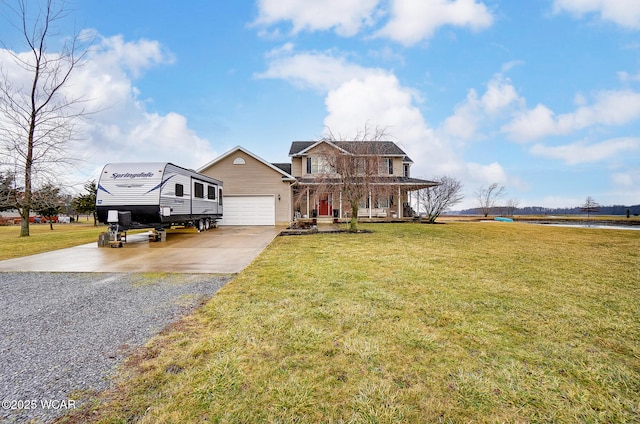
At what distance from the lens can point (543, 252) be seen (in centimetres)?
850

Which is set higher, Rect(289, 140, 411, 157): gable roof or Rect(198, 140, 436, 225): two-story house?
Rect(289, 140, 411, 157): gable roof

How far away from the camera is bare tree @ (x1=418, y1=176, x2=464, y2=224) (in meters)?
23.9

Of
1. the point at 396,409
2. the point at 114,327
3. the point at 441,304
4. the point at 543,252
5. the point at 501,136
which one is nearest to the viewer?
the point at 396,409

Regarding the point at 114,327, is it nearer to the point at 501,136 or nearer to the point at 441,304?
the point at 441,304

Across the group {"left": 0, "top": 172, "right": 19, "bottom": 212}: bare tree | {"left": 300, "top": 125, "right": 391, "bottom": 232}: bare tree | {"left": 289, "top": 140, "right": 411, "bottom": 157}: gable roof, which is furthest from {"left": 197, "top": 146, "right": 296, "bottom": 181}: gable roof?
{"left": 0, "top": 172, "right": 19, "bottom": 212}: bare tree

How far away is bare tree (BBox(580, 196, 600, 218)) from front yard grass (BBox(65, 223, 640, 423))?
2122 inches

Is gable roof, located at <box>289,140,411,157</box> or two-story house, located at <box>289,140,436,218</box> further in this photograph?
gable roof, located at <box>289,140,411,157</box>

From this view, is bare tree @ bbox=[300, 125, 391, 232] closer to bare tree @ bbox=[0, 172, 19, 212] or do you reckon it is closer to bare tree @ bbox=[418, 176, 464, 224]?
bare tree @ bbox=[418, 176, 464, 224]

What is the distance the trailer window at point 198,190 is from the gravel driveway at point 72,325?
8203mm

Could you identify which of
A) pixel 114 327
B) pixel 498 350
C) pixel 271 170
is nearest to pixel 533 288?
pixel 498 350

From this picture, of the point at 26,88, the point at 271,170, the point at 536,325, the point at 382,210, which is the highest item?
the point at 26,88

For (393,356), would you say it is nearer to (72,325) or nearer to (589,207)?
(72,325)

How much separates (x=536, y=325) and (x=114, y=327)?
5.09m

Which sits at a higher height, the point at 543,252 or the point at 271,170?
the point at 271,170
